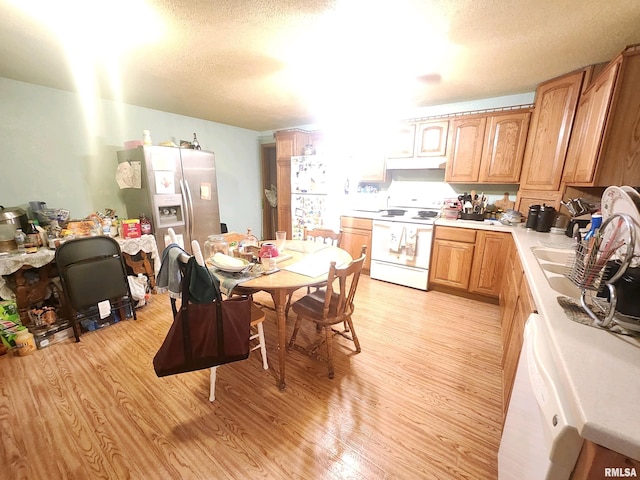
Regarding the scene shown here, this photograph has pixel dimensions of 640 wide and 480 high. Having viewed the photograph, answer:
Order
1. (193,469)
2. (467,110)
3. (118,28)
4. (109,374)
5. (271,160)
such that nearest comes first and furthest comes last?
(193,469) → (118,28) → (109,374) → (467,110) → (271,160)

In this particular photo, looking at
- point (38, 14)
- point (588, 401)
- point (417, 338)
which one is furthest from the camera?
point (417, 338)

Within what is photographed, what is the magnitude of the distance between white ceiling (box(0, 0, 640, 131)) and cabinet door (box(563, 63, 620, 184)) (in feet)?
0.81

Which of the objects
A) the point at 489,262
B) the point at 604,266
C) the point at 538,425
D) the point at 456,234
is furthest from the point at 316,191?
the point at 538,425

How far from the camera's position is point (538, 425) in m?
0.78

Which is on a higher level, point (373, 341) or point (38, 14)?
point (38, 14)

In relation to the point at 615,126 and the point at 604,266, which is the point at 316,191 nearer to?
the point at 615,126

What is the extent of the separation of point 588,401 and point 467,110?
3.44 m

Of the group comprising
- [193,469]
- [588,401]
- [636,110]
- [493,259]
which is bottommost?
[193,469]

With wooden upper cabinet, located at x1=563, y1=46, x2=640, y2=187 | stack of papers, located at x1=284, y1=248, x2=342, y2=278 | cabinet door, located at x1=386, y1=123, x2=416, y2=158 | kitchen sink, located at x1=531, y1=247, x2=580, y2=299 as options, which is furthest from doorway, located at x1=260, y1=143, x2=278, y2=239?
wooden upper cabinet, located at x1=563, y1=46, x2=640, y2=187

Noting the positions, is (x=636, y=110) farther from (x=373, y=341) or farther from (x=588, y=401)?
(x=373, y=341)

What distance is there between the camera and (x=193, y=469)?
1236mm

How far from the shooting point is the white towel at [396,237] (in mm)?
3234

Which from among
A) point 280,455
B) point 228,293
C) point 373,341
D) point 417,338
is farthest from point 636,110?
point 280,455

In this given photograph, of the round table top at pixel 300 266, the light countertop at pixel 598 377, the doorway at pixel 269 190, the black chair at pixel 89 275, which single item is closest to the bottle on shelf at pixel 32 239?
the black chair at pixel 89 275
